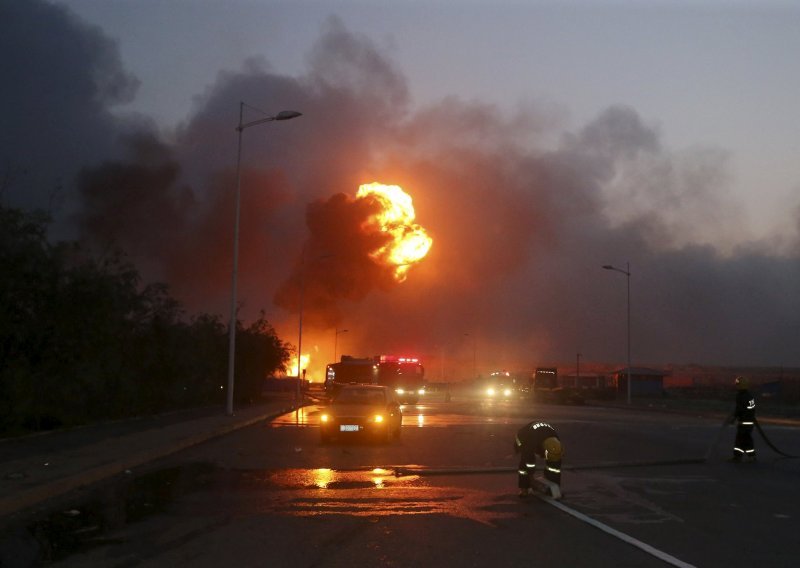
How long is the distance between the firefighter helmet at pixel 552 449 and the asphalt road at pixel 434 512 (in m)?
0.64

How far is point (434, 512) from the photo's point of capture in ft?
37.1

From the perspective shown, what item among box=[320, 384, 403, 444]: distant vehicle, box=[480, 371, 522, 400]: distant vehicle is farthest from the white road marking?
box=[480, 371, 522, 400]: distant vehicle

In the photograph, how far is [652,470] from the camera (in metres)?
16.7

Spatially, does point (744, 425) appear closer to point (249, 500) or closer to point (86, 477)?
point (249, 500)

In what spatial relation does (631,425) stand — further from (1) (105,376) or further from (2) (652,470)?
(1) (105,376)

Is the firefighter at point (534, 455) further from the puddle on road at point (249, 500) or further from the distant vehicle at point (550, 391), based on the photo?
the distant vehicle at point (550, 391)

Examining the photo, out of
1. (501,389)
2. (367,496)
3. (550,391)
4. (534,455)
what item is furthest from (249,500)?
(501,389)

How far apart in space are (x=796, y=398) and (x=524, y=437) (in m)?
71.6

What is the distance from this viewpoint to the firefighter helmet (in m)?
12.4

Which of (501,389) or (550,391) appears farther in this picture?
(501,389)

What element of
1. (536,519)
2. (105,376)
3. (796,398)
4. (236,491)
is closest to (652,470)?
(536,519)

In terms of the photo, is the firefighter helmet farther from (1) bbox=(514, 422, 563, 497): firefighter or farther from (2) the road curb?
(2) the road curb

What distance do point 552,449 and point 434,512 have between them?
2.14 metres

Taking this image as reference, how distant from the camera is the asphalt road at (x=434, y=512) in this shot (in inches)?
343
